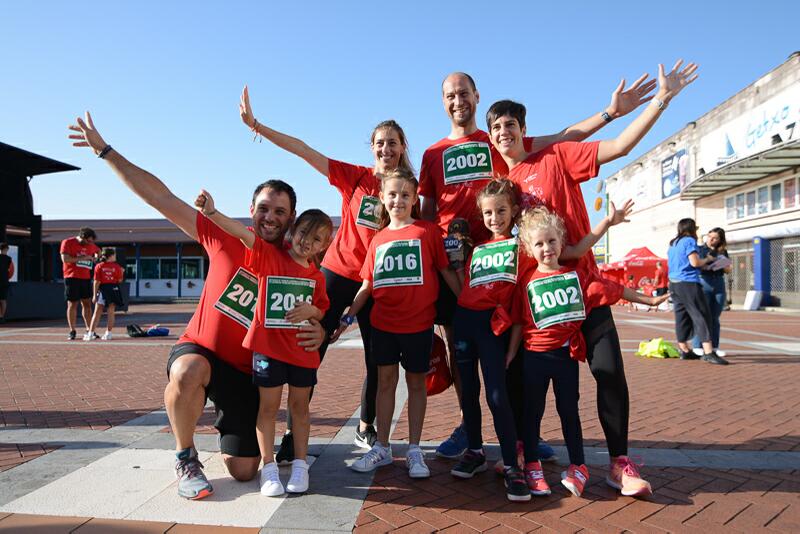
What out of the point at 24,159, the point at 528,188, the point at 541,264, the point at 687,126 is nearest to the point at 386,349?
the point at 541,264

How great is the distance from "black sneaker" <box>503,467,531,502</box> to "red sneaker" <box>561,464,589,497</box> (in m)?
0.21

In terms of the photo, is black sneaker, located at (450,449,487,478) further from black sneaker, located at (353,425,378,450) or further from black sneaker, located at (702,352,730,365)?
black sneaker, located at (702,352,730,365)

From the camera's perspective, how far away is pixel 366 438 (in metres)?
3.55

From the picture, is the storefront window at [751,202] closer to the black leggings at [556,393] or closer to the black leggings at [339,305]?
the black leggings at [556,393]

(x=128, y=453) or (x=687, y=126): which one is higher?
(x=687, y=126)

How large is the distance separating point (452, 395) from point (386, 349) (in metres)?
2.30

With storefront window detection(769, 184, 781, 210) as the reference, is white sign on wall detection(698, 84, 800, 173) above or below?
above

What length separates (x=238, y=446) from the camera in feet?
9.49

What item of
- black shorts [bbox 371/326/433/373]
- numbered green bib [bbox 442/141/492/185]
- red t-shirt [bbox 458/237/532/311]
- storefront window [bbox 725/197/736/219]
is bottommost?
black shorts [bbox 371/326/433/373]

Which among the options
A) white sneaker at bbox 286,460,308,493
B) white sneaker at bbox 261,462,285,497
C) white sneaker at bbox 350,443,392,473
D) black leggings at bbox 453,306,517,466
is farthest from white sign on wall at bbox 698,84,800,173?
white sneaker at bbox 261,462,285,497

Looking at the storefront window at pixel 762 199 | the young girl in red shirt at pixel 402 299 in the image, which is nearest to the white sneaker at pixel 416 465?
the young girl in red shirt at pixel 402 299

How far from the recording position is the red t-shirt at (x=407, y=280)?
10.2ft

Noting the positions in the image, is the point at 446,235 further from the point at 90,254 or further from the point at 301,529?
the point at 90,254

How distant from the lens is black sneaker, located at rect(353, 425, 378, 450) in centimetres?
351
